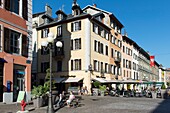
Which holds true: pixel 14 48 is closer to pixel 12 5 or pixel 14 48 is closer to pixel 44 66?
pixel 12 5

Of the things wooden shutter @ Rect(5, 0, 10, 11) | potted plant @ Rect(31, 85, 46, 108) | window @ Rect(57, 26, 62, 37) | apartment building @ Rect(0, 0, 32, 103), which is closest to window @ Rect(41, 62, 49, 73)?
window @ Rect(57, 26, 62, 37)

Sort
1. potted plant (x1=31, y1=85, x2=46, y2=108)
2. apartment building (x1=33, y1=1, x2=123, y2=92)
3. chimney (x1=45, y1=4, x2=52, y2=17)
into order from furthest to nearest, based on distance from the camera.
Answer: chimney (x1=45, y1=4, x2=52, y2=17) → apartment building (x1=33, y1=1, x2=123, y2=92) → potted plant (x1=31, y1=85, x2=46, y2=108)

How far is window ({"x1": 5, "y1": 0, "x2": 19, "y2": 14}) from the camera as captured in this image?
685 inches

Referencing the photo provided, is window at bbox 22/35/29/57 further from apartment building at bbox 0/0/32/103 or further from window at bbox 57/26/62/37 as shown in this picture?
window at bbox 57/26/62/37

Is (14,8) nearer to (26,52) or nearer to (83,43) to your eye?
(26,52)

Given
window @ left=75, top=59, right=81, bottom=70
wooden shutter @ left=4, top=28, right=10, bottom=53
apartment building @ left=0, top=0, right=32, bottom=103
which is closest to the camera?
apartment building @ left=0, top=0, right=32, bottom=103

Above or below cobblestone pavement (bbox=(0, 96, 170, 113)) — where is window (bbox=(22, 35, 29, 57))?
above

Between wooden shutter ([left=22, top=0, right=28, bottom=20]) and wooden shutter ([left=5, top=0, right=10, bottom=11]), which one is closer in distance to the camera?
wooden shutter ([left=5, top=0, right=10, bottom=11])

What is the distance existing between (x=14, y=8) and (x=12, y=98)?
268 inches

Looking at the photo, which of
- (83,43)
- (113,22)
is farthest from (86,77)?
(113,22)

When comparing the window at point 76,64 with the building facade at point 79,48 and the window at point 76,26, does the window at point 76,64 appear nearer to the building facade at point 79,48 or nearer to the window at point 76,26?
the building facade at point 79,48

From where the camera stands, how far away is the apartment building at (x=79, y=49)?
1359 inches

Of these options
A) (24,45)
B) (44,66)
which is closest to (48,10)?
(44,66)

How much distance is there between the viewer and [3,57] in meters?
16.9
